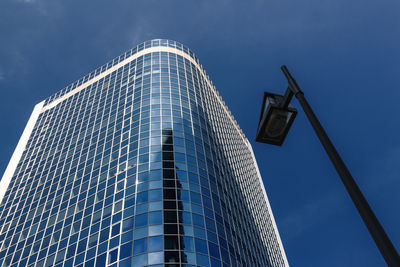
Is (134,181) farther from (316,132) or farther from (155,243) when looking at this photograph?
(316,132)

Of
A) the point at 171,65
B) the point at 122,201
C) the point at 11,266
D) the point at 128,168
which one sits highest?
the point at 171,65

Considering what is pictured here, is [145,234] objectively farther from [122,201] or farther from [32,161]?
[32,161]

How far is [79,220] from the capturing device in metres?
42.8

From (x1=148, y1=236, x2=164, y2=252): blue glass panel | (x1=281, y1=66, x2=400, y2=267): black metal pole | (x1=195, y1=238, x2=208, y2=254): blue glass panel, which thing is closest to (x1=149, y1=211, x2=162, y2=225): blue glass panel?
(x1=148, y1=236, x2=164, y2=252): blue glass panel

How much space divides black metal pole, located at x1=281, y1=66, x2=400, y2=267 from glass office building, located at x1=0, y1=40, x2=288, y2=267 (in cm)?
2794

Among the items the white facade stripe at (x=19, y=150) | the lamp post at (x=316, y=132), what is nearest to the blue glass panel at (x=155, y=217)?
the lamp post at (x=316, y=132)

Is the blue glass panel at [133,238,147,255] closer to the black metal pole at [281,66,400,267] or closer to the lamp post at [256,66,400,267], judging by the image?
the lamp post at [256,66,400,267]

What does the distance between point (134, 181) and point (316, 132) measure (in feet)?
120

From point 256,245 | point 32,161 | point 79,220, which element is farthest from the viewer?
point 32,161

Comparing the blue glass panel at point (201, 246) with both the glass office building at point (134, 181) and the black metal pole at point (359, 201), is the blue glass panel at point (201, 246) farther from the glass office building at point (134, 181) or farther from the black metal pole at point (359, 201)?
the black metal pole at point (359, 201)

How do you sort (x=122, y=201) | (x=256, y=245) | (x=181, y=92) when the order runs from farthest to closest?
1. (x=181, y=92)
2. (x=256, y=245)
3. (x=122, y=201)

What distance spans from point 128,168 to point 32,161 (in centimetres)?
2918

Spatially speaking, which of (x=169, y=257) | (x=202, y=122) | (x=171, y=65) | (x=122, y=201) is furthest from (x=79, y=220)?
(x=171, y=65)

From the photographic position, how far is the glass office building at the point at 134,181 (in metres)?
35.5
